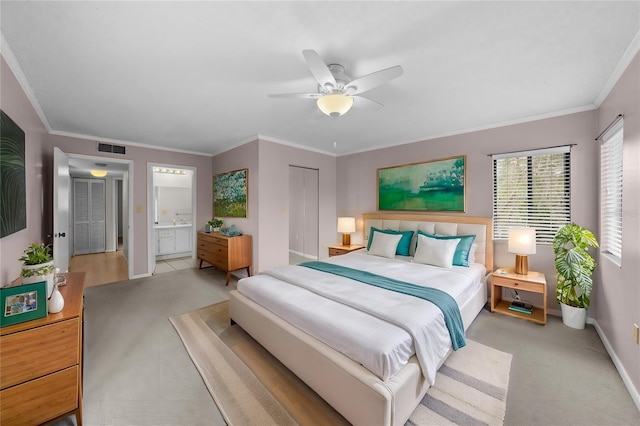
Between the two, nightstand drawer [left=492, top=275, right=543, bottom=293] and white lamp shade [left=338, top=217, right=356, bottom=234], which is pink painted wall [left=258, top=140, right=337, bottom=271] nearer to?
white lamp shade [left=338, top=217, right=356, bottom=234]

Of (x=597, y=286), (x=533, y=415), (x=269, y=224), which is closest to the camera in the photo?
(x=533, y=415)

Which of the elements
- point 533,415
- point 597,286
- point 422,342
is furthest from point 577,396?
point 597,286

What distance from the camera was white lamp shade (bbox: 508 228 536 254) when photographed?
297cm

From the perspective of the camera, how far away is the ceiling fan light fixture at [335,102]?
202 cm

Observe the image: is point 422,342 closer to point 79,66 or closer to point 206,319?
point 206,319

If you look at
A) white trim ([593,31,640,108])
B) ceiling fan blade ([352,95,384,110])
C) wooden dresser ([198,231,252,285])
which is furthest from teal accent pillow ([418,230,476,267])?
wooden dresser ([198,231,252,285])

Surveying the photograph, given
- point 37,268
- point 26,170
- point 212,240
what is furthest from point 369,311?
point 212,240

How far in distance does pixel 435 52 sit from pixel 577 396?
2709 millimetres

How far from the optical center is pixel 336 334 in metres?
1.71

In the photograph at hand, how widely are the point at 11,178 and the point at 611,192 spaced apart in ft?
17.3

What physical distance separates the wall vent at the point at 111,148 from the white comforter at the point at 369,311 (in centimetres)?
368

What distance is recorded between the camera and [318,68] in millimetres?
1727

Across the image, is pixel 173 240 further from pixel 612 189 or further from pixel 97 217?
pixel 612 189

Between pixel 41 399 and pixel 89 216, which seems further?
pixel 89 216
